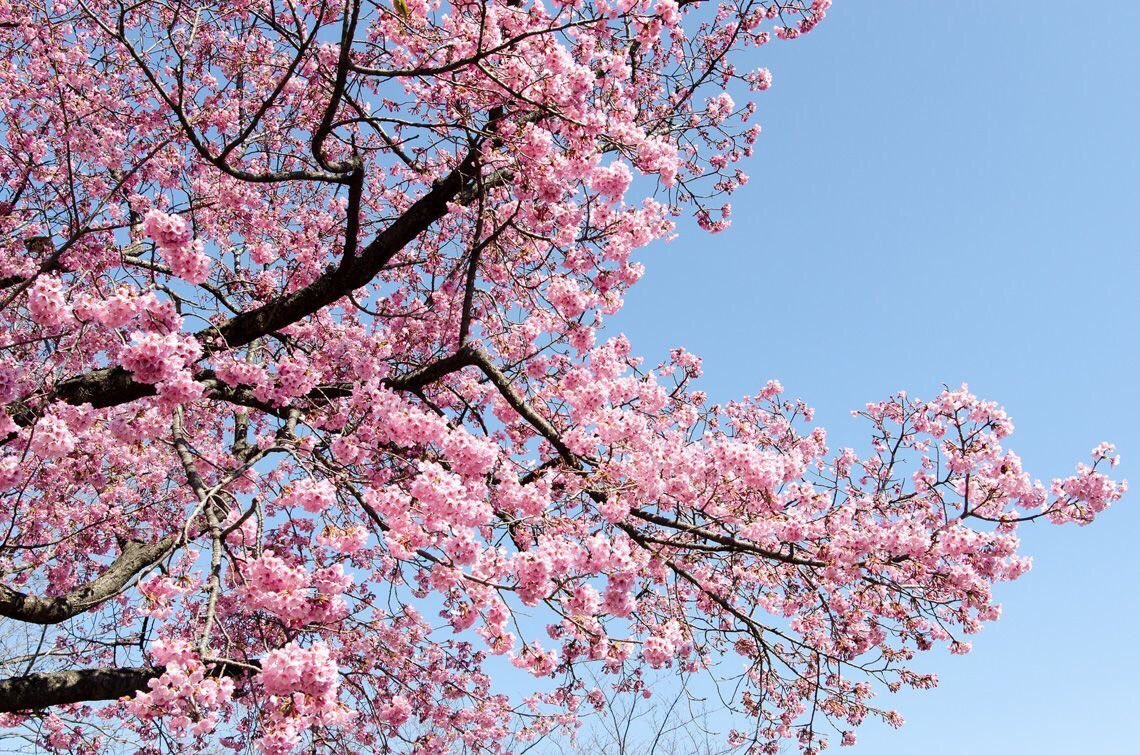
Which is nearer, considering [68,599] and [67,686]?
[67,686]

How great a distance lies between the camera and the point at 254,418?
910 centimetres

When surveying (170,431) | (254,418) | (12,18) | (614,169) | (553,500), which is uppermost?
(12,18)

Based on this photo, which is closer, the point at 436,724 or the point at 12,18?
the point at 12,18

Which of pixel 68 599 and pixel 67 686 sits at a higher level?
pixel 68 599

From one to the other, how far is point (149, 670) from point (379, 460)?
2.50 metres

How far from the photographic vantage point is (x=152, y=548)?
7715mm

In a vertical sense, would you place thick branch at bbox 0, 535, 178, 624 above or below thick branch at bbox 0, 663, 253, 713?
above

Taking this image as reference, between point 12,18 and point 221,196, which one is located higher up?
point 12,18

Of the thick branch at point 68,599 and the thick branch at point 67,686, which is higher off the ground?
the thick branch at point 68,599

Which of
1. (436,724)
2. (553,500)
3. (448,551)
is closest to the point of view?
(448,551)

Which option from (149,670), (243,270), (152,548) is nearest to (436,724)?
(149,670)

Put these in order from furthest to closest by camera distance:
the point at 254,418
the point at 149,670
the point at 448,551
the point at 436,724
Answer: the point at 254,418, the point at 436,724, the point at 149,670, the point at 448,551

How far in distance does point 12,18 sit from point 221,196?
235 cm

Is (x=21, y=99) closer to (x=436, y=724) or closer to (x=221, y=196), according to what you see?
(x=221, y=196)
